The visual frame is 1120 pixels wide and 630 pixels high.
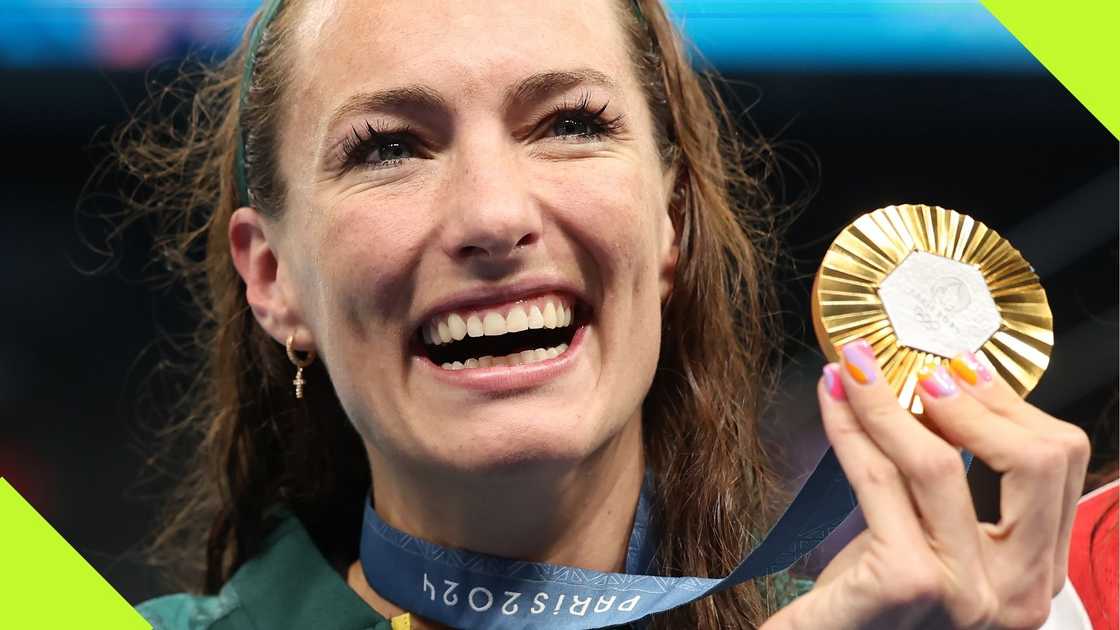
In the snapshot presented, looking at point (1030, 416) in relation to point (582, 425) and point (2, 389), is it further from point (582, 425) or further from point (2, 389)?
point (2, 389)

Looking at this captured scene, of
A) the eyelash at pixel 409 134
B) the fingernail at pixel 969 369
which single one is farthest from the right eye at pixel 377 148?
the fingernail at pixel 969 369

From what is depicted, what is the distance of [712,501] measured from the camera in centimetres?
208

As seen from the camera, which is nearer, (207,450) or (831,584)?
(831,584)

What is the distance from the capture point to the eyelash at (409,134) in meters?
1.87

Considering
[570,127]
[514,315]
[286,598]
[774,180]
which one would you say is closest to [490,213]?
[514,315]

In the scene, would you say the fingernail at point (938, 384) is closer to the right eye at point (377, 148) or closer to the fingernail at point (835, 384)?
the fingernail at point (835, 384)

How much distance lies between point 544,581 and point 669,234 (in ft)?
2.05

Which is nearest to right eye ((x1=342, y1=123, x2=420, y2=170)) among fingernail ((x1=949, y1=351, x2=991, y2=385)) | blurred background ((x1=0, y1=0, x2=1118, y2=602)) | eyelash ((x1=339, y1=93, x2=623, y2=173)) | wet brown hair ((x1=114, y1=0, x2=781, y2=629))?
eyelash ((x1=339, y1=93, x2=623, y2=173))

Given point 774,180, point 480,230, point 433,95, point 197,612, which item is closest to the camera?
point 480,230

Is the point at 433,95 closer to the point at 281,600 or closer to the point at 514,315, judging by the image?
the point at 514,315

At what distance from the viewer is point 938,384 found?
143 cm

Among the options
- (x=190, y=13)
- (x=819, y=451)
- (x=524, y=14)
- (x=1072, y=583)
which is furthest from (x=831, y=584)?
(x=190, y=13)

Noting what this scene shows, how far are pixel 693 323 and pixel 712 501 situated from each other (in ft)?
1.06

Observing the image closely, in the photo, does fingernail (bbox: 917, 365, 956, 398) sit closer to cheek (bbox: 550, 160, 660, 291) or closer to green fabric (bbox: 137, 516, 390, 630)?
cheek (bbox: 550, 160, 660, 291)
